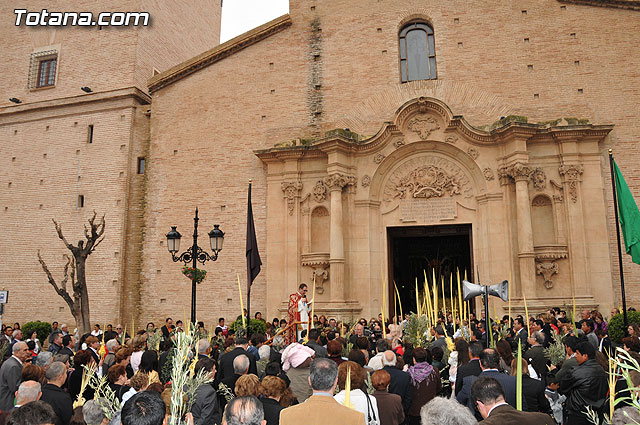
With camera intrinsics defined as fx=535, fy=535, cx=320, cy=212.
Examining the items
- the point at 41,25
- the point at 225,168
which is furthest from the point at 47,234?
the point at 41,25

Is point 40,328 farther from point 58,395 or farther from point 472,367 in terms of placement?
point 472,367

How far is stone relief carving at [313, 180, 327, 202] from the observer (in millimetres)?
18828

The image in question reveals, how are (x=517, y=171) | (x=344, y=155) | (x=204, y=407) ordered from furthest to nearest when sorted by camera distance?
(x=344, y=155)
(x=517, y=171)
(x=204, y=407)

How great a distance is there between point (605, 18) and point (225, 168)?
47.0 ft

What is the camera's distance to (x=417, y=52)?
19859mm

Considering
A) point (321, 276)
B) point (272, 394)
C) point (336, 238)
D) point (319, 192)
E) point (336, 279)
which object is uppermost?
point (319, 192)

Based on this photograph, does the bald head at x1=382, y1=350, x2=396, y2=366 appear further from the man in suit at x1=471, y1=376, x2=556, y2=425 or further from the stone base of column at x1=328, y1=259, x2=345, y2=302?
the stone base of column at x1=328, y1=259, x2=345, y2=302

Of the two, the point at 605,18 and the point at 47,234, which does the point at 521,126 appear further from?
the point at 47,234

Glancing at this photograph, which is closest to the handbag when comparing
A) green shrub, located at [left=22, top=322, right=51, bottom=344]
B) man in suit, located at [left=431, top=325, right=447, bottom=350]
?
man in suit, located at [left=431, top=325, right=447, bottom=350]

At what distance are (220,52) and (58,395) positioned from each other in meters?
18.3

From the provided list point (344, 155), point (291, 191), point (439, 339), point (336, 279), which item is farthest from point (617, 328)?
point (291, 191)

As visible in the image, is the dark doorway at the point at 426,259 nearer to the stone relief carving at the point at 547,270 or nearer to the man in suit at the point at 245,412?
the stone relief carving at the point at 547,270

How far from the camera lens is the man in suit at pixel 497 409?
134 inches

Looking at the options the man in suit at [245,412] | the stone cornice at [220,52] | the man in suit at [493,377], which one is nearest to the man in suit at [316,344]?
the man in suit at [493,377]
